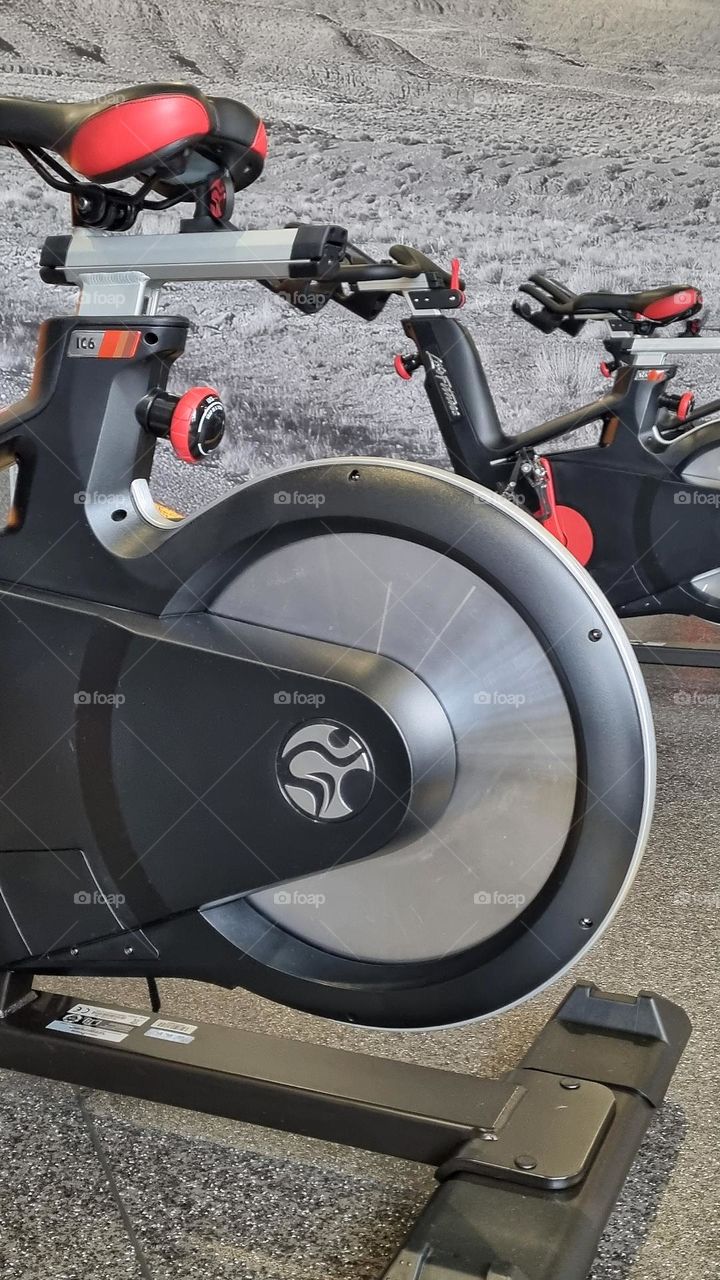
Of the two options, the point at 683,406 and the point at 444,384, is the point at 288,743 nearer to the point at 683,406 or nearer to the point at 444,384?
Result: the point at 444,384

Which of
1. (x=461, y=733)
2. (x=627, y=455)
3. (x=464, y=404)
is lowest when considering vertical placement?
(x=627, y=455)

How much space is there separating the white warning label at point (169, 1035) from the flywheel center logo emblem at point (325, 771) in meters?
0.37

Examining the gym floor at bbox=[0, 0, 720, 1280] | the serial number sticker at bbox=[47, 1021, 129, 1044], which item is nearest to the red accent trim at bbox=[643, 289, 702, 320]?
the gym floor at bbox=[0, 0, 720, 1280]

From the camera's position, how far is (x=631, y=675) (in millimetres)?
1106

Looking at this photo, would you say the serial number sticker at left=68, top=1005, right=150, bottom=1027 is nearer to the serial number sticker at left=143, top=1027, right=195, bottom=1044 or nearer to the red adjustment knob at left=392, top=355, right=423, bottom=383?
the serial number sticker at left=143, top=1027, right=195, bottom=1044

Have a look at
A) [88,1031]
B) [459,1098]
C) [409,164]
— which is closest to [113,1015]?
[88,1031]

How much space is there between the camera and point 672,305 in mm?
3820

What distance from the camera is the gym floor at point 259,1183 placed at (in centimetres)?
113

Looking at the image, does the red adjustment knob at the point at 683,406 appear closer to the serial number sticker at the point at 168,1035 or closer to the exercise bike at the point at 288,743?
the exercise bike at the point at 288,743

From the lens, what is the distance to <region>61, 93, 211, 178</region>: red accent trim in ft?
3.74

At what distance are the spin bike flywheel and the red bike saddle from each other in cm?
36

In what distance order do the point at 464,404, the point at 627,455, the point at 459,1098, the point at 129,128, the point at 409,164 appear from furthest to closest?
1. the point at 409,164
2. the point at 627,455
3. the point at 464,404
4. the point at 459,1098
5. the point at 129,128

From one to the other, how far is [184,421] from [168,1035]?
2.38 ft

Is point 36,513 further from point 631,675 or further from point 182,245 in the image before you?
point 631,675
